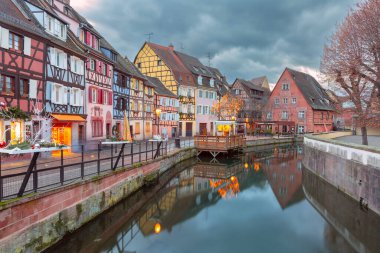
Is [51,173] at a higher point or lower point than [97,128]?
lower

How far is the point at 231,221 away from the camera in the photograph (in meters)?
13.3

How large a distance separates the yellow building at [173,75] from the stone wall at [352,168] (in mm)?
27424

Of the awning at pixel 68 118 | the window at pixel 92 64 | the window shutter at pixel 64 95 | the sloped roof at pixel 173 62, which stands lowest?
the awning at pixel 68 118

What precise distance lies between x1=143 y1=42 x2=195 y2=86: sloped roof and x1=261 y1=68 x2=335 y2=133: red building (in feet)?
60.5

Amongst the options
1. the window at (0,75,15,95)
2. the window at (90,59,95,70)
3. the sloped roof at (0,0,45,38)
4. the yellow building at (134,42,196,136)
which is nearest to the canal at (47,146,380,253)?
the window at (0,75,15,95)

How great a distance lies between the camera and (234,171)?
25.5m

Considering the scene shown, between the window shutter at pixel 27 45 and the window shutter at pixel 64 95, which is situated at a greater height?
the window shutter at pixel 27 45

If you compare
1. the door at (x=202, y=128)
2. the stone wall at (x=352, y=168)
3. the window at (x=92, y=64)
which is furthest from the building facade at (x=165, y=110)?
the stone wall at (x=352, y=168)

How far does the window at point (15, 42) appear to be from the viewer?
15.1 meters

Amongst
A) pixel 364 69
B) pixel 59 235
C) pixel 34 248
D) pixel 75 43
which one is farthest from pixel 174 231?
pixel 75 43

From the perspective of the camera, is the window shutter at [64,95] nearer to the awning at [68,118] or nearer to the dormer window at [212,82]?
the awning at [68,118]

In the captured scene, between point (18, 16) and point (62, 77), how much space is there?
14.8 feet

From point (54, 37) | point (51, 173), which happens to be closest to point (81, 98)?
point (54, 37)

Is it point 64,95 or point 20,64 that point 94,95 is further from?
point 20,64
